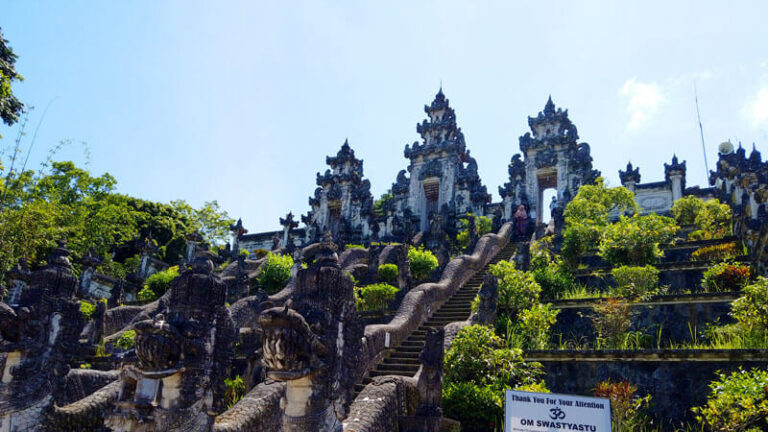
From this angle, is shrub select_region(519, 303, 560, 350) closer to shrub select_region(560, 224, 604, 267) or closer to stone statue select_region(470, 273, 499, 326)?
stone statue select_region(470, 273, 499, 326)

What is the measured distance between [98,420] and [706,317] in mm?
10672

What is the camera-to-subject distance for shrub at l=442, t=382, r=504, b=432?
8.52 metres

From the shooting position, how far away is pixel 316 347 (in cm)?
580

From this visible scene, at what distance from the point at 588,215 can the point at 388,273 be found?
25.5 ft

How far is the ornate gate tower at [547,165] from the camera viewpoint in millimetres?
29469

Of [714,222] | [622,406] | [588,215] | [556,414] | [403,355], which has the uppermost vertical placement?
[588,215]

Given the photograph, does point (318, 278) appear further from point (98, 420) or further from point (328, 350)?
point (98, 420)

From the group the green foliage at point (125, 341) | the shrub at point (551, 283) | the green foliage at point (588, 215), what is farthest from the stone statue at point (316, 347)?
the green foliage at point (588, 215)

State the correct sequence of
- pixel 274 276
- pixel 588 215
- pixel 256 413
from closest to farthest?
1. pixel 256 413
2. pixel 588 215
3. pixel 274 276

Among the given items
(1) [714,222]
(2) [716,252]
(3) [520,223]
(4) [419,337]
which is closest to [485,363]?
(4) [419,337]

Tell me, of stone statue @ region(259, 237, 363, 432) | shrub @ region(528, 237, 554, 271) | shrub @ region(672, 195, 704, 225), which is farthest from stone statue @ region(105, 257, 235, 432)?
shrub @ region(672, 195, 704, 225)

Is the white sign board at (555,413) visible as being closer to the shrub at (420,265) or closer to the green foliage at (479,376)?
the green foliage at (479,376)

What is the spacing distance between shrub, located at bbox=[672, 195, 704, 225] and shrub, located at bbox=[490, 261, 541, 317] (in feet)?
45.2

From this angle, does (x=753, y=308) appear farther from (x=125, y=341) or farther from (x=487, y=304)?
(x=125, y=341)
